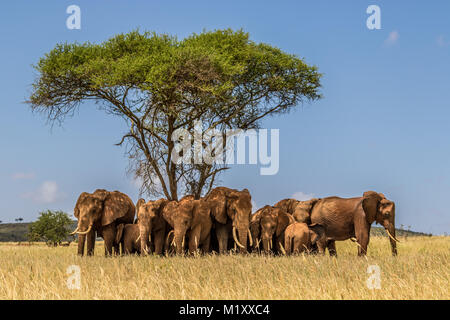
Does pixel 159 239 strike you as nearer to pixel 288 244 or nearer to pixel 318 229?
pixel 288 244

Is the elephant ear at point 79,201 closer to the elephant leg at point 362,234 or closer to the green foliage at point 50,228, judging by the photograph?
the elephant leg at point 362,234

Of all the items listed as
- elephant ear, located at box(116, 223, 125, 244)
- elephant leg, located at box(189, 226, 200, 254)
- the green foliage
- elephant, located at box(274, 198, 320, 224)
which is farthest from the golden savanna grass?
the green foliage

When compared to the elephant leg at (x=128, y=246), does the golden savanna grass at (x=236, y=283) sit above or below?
above

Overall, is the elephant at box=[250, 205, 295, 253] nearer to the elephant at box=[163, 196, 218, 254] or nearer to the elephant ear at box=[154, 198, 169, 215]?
the elephant at box=[163, 196, 218, 254]

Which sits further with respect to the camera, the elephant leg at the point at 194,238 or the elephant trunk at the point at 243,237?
the elephant leg at the point at 194,238

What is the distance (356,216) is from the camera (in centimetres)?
1681

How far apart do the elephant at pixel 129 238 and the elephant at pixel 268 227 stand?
3.96 meters

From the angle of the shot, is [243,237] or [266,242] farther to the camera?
[266,242]

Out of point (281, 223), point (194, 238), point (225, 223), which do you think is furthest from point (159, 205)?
point (281, 223)

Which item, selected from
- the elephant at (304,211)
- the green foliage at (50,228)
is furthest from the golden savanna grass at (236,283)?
the green foliage at (50,228)

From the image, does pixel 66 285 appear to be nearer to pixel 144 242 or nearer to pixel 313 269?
pixel 313 269

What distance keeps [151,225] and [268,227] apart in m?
3.73

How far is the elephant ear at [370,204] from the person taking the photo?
1641 cm

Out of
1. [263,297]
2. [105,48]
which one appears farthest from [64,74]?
[263,297]
